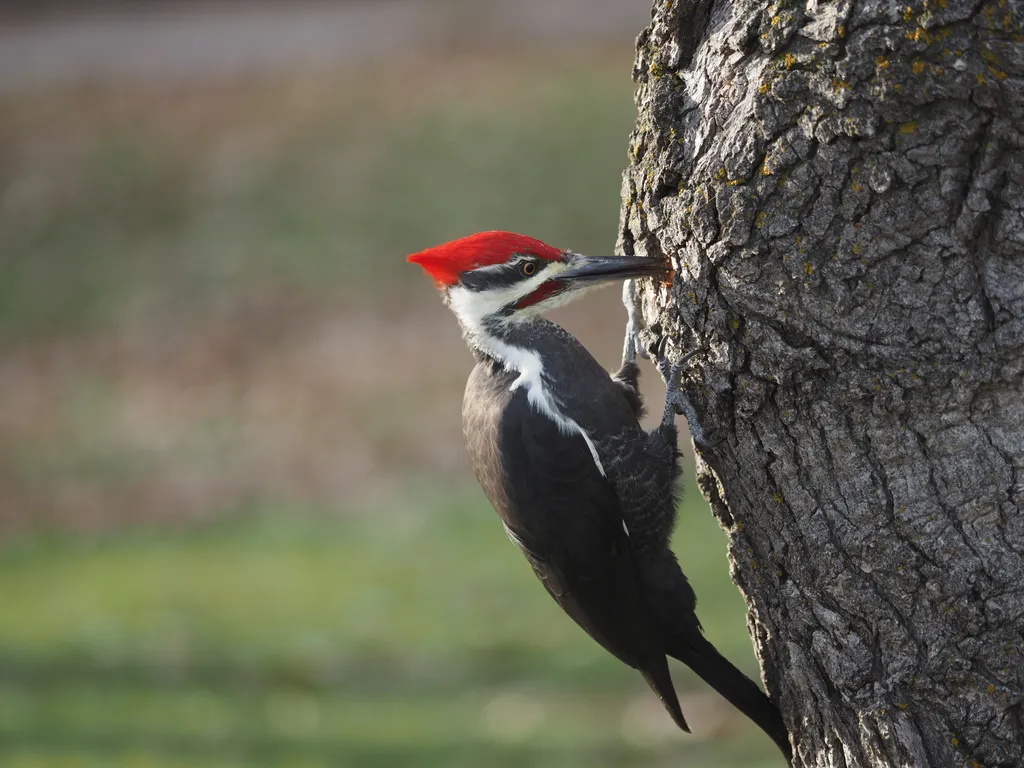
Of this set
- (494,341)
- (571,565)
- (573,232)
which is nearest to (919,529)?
(571,565)

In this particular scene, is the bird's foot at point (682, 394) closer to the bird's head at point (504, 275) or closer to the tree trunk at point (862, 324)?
the tree trunk at point (862, 324)

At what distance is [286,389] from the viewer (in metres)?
9.17

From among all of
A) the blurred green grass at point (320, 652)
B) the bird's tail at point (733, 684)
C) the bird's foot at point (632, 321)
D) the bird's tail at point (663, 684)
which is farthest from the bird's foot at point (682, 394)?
the blurred green grass at point (320, 652)

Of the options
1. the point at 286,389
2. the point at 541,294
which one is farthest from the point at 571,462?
the point at 286,389

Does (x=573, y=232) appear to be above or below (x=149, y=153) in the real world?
below

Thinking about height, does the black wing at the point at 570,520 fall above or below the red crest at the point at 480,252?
below

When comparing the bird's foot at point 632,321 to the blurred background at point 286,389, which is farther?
the blurred background at point 286,389

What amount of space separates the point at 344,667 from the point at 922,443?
4.11 metres

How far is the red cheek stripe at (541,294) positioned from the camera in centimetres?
309

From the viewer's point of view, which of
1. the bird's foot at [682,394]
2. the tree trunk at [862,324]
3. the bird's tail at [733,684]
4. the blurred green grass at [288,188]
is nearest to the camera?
the tree trunk at [862,324]

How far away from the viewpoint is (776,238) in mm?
2180

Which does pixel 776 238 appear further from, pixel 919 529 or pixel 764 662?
pixel 764 662

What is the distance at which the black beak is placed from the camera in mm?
2542

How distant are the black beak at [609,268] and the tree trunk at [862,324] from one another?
0.05m
